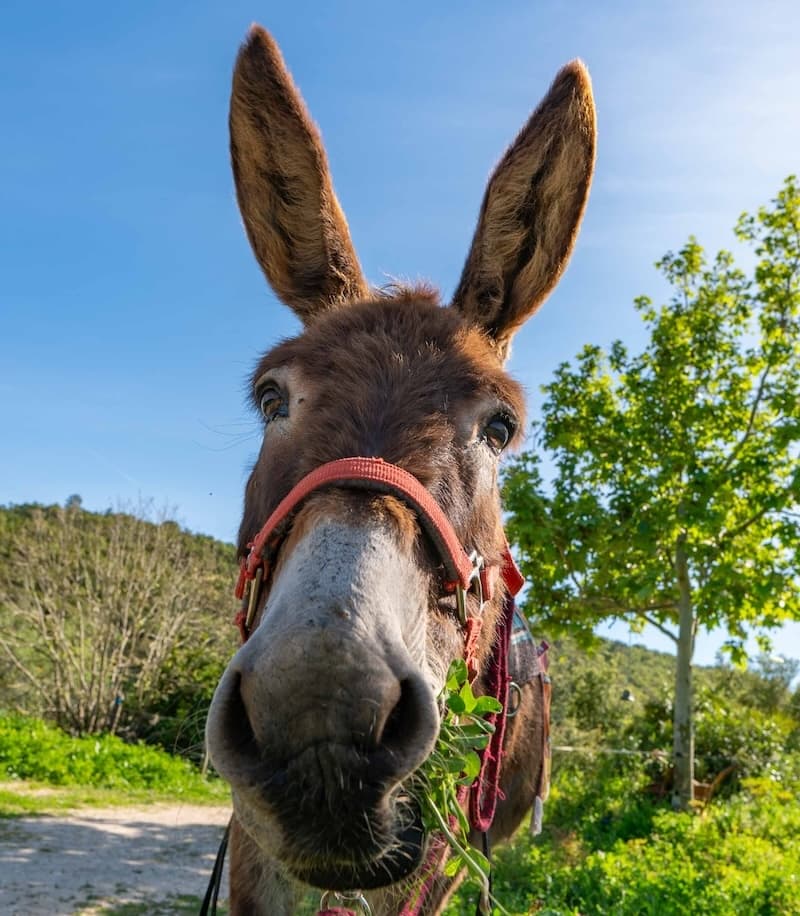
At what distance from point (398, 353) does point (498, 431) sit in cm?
43

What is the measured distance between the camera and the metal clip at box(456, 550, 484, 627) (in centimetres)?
174

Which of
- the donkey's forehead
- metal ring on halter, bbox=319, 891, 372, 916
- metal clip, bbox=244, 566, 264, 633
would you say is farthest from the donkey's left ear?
metal ring on halter, bbox=319, 891, 372, 916

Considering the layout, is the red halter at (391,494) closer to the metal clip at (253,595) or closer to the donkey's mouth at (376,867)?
the metal clip at (253,595)

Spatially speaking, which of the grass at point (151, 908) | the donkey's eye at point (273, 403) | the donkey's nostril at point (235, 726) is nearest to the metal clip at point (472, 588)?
the donkey's nostril at point (235, 726)

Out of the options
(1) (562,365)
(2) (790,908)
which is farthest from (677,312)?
(2) (790,908)

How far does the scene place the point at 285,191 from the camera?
9.86 feet

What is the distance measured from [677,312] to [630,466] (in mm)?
3241

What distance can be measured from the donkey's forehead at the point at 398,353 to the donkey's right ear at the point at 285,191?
529mm

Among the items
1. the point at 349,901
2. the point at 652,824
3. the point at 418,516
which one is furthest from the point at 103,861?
the point at 418,516

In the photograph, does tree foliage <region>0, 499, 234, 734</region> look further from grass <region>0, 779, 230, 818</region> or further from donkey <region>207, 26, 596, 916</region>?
donkey <region>207, 26, 596, 916</region>

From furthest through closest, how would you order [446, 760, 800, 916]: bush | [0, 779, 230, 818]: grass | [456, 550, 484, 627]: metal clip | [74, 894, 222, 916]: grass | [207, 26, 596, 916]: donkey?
1. [0, 779, 230, 818]: grass
2. [74, 894, 222, 916]: grass
3. [446, 760, 800, 916]: bush
4. [456, 550, 484, 627]: metal clip
5. [207, 26, 596, 916]: donkey

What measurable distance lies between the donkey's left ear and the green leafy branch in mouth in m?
1.58

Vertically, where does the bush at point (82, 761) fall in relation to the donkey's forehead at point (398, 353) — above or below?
below

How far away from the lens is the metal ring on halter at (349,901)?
64.9 inches
